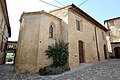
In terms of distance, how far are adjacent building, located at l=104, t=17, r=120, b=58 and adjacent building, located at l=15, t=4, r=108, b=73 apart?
30.9 ft

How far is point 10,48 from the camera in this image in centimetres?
2245

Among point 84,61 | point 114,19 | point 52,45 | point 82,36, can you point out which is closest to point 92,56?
point 84,61

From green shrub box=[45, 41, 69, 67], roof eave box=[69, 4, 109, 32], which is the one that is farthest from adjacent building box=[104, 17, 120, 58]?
green shrub box=[45, 41, 69, 67]

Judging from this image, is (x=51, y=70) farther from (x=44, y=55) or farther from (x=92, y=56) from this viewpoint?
(x=92, y=56)

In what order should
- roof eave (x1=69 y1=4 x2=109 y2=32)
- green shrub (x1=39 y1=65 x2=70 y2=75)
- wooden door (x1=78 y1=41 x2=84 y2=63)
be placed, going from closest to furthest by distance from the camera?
green shrub (x1=39 y1=65 x2=70 y2=75) → roof eave (x1=69 y1=4 x2=109 y2=32) → wooden door (x1=78 y1=41 x2=84 y2=63)

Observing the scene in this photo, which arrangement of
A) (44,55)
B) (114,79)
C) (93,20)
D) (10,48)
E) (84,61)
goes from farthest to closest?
(10,48), (93,20), (84,61), (44,55), (114,79)

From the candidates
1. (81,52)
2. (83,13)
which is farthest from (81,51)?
(83,13)

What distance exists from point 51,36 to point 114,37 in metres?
17.3

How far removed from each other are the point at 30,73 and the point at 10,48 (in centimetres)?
1516

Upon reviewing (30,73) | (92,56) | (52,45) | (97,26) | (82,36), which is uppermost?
(97,26)

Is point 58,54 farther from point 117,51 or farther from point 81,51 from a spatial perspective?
point 117,51

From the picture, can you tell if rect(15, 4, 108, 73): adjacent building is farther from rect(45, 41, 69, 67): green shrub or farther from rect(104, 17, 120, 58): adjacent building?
rect(104, 17, 120, 58): adjacent building

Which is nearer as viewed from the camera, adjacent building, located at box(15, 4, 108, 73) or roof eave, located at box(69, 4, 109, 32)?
adjacent building, located at box(15, 4, 108, 73)

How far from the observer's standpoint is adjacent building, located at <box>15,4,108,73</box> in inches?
378
